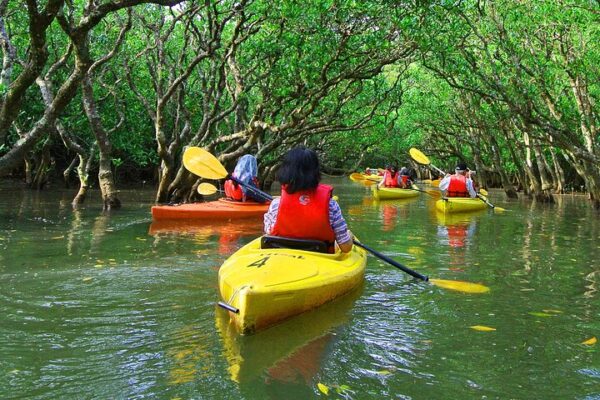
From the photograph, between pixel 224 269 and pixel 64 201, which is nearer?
pixel 224 269

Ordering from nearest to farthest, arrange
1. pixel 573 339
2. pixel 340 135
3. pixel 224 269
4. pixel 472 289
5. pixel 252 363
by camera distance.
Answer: pixel 252 363 < pixel 573 339 < pixel 224 269 < pixel 472 289 < pixel 340 135

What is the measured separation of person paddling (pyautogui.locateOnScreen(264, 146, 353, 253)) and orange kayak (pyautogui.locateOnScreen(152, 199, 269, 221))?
19.7ft

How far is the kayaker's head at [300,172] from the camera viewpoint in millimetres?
4355

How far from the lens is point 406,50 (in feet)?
43.1

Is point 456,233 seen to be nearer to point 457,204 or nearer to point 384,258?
point 457,204

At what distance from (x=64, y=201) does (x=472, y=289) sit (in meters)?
13.0

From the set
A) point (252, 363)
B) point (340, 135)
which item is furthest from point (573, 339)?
point (340, 135)

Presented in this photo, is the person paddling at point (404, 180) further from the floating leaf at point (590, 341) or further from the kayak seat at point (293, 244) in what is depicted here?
the floating leaf at point (590, 341)

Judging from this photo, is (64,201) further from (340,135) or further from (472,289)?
(340,135)

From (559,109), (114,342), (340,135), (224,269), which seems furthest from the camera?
(340,135)

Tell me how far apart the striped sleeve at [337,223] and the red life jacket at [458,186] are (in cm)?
1026

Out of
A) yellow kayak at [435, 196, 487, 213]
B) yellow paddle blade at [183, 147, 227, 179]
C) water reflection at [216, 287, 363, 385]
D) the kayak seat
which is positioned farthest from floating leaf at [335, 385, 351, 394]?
yellow kayak at [435, 196, 487, 213]

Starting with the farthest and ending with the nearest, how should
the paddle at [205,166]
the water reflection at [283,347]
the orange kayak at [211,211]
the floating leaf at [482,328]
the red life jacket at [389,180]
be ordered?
the red life jacket at [389,180] → the orange kayak at [211,211] → the paddle at [205,166] → the floating leaf at [482,328] → the water reflection at [283,347]

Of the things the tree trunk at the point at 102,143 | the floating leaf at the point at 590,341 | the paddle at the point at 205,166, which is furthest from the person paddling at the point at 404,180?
the floating leaf at the point at 590,341
